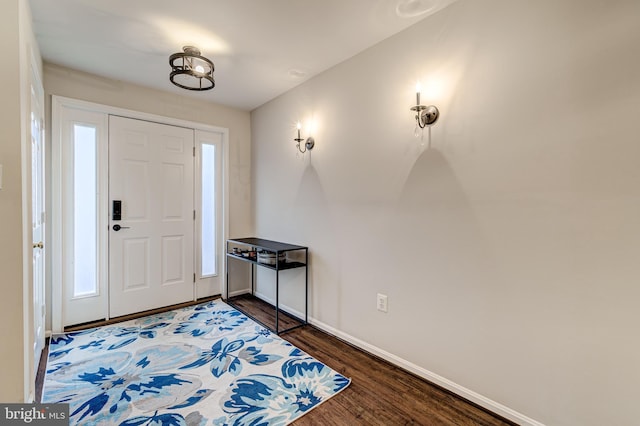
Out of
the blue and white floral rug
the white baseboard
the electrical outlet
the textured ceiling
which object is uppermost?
the textured ceiling

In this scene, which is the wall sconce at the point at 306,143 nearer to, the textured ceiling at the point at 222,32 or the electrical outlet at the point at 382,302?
the textured ceiling at the point at 222,32

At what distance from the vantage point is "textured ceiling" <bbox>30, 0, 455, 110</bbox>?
191 cm

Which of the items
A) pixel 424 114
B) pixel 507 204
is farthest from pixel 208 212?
pixel 507 204

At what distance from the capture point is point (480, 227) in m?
1.75

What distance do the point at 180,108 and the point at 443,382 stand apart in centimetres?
379

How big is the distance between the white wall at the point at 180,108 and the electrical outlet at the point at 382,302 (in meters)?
2.27

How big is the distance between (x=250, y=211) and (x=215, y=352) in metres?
2.02

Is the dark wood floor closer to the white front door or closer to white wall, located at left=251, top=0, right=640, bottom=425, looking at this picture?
white wall, located at left=251, top=0, right=640, bottom=425

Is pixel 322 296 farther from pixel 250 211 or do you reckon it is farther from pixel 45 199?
pixel 45 199

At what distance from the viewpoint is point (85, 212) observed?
2922 millimetres

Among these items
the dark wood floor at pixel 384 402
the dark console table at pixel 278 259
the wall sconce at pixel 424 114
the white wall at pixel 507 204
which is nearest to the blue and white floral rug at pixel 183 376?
the dark wood floor at pixel 384 402

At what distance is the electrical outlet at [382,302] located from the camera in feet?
7.55

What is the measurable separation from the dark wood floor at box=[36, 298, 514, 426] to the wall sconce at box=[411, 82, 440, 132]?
1801mm

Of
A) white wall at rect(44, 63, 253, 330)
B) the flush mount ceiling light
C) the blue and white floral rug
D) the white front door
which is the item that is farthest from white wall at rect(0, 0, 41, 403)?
the white front door
